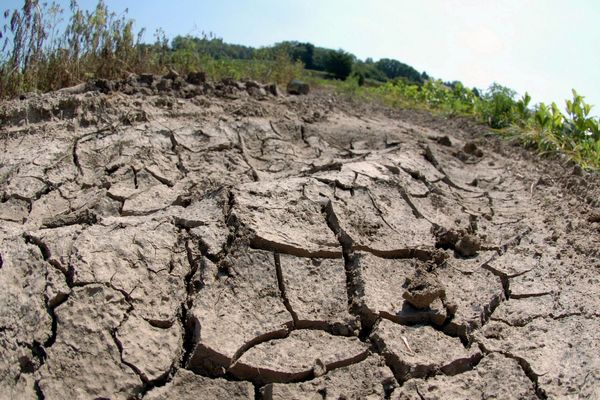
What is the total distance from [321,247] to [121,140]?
160 cm

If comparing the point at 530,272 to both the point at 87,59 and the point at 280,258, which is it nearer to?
the point at 280,258

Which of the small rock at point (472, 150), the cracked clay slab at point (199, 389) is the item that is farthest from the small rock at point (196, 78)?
the cracked clay slab at point (199, 389)

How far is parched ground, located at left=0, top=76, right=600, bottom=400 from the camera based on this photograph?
205 centimetres

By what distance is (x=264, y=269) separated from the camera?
2453mm

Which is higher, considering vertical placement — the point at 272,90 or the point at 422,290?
the point at 272,90

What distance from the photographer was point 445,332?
2.39m

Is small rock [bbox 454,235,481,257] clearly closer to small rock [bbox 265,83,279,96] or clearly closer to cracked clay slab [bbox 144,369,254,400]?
cracked clay slab [bbox 144,369,254,400]

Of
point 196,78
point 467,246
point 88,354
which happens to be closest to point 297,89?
point 196,78

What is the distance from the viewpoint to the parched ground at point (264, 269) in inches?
80.7

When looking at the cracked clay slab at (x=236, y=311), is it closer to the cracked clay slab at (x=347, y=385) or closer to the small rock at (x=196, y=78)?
the cracked clay slab at (x=347, y=385)

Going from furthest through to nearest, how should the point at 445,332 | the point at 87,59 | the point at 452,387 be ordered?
1. the point at 87,59
2. the point at 445,332
3. the point at 452,387

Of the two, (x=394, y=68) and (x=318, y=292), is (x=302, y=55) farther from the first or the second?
(x=318, y=292)

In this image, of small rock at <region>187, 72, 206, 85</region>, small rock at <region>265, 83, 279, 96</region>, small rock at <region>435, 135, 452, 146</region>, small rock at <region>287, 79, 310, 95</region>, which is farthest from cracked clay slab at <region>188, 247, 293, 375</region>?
small rock at <region>287, 79, 310, 95</region>

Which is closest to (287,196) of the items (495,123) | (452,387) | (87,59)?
(452,387)
